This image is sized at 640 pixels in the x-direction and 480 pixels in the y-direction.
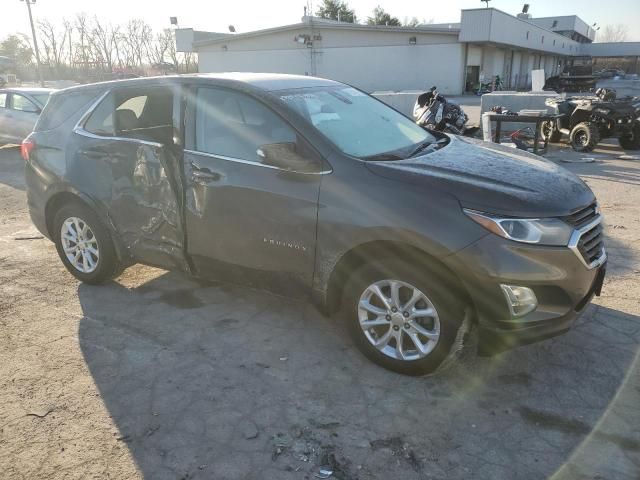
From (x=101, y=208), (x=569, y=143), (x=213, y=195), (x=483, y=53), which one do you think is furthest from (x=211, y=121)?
(x=483, y=53)

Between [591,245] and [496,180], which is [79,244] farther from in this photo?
[591,245]

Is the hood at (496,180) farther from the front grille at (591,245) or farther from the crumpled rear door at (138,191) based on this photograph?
the crumpled rear door at (138,191)

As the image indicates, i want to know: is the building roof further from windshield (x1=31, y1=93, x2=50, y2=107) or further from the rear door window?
the rear door window

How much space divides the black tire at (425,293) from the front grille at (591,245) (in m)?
0.72

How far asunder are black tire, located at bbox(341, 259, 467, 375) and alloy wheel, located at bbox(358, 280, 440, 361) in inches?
0.9

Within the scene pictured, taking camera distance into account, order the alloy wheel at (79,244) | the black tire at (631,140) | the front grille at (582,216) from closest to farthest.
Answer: the front grille at (582,216) < the alloy wheel at (79,244) < the black tire at (631,140)

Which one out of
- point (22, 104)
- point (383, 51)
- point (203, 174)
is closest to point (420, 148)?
point (203, 174)

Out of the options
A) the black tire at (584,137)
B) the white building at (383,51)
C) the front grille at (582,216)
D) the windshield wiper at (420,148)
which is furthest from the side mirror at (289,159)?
the white building at (383,51)

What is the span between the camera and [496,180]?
3016 millimetres

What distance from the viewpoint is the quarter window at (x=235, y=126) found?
347 cm

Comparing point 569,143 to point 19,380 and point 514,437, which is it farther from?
point 19,380

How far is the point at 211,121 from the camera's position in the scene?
3.71 m

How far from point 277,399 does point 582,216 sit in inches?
81.6

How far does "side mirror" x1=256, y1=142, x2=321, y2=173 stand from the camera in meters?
3.22
